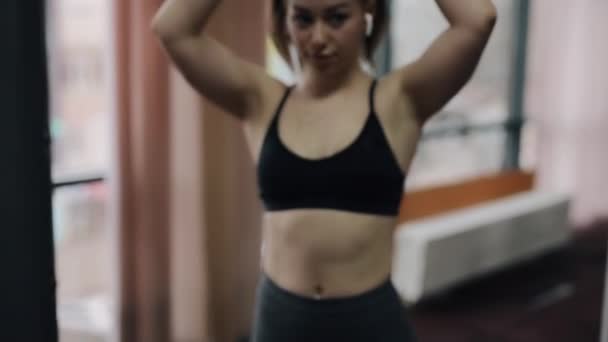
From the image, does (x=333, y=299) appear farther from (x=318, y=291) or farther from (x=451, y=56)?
(x=451, y=56)

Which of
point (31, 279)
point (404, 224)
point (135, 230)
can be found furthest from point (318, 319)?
point (404, 224)

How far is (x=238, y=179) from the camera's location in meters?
2.09

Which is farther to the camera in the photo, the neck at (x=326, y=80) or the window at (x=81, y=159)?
the window at (x=81, y=159)

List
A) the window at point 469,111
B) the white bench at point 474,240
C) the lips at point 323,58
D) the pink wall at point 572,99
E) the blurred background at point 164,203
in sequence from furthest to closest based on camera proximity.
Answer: the pink wall at point 572,99
the window at point 469,111
the white bench at point 474,240
the blurred background at point 164,203
the lips at point 323,58

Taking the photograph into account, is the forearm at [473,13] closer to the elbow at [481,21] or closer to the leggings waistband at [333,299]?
the elbow at [481,21]

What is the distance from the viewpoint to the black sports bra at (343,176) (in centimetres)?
94

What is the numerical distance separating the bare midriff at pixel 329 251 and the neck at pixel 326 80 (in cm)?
17

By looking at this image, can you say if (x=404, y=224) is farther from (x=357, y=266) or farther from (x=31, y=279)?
(x=31, y=279)

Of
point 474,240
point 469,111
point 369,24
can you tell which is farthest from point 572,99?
point 369,24

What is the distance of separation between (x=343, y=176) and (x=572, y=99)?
2.53 m

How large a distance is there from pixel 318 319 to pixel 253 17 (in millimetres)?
1233

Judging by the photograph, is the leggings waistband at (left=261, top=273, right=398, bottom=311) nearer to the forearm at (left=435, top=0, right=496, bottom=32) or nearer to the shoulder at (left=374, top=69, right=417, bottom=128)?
A: the shoulder at (left=374, top=69, right=417, bottom=128)

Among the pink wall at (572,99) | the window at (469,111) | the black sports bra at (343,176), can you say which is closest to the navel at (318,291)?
the black sports bra at (343,176)

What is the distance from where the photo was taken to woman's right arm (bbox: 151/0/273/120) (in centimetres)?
97
